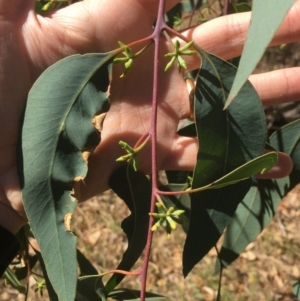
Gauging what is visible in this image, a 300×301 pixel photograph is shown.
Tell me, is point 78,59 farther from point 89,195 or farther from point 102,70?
point 89,195

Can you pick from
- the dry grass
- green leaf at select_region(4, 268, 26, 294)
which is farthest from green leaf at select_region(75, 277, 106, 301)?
the dry grass

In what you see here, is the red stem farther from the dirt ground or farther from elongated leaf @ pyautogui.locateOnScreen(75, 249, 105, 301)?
the dirt ground

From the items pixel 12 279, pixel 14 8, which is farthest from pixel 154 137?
pixel 12 279

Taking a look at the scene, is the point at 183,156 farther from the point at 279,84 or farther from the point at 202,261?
the point at 202,261

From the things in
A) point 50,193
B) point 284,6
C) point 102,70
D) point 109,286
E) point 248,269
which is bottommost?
point 248,269

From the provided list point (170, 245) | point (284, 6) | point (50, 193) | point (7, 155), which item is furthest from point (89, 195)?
point (170, 245)
